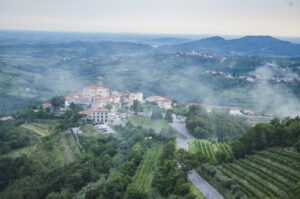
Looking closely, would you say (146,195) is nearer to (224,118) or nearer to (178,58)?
(224,118)

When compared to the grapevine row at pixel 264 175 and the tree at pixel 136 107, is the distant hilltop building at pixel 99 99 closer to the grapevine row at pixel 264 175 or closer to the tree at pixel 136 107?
the tree at pixel 136 107

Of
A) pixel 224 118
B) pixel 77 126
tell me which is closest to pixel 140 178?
pixel 77 126

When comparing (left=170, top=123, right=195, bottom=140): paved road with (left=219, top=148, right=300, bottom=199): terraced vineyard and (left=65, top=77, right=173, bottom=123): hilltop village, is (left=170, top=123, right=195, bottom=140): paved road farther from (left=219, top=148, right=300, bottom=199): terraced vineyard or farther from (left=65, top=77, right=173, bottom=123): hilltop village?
(left=219, top=148, right=300, bottom=199): terraced vineyard

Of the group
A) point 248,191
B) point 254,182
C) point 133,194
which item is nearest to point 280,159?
point 254,182

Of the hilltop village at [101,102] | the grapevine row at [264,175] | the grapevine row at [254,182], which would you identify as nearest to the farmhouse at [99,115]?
the hilltop village at [101,102]

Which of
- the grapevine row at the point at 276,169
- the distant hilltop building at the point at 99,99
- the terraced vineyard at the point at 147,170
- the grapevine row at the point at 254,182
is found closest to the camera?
the grapevine row at the point at 254,182

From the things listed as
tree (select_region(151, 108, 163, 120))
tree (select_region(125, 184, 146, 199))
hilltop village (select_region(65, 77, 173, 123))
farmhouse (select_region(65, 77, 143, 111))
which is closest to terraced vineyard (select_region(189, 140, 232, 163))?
tree (select_region(125, 184, 146, 199))

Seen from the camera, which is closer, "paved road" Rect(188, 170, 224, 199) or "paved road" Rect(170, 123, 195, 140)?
"paved road" Rect(188, 170, 224, 199)
